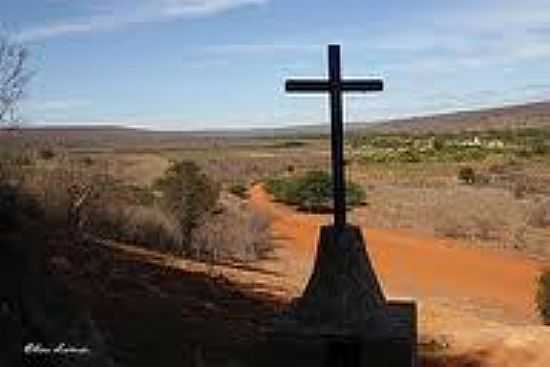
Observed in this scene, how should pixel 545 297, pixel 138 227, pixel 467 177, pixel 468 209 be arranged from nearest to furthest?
pixel 545 297, pixel 138 227, pixel 468 209, pixel 467 177

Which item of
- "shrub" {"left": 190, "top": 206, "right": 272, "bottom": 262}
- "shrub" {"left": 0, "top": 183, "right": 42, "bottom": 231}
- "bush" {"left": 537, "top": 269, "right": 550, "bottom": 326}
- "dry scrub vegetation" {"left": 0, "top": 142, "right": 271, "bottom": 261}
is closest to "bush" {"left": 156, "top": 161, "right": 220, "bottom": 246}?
"dry scrub vegetation" {"left": 0, "top": 142, "right": 271, "bottom": 261}

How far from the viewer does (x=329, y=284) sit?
8375 mm

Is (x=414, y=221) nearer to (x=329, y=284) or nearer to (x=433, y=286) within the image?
(x=433, y=286)

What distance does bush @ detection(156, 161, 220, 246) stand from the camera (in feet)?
73.9

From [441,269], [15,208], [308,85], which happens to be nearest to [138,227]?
[15,208]

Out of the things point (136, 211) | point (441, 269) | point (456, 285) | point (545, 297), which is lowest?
point (456, 285)

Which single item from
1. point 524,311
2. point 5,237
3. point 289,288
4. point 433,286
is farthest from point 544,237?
point 5,237

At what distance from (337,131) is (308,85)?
0.45 metres

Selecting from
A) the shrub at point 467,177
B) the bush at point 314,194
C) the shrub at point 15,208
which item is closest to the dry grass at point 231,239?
the shrub at point 15,208

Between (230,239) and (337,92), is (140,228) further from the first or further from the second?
(337,92)

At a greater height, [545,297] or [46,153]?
[46,153]

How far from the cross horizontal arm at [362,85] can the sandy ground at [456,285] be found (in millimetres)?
5339

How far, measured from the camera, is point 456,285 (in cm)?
2170

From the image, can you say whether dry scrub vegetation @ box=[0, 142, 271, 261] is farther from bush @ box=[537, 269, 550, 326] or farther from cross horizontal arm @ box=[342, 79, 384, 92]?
cross horizontal arm @ box=[342, 79, 384, 92]
